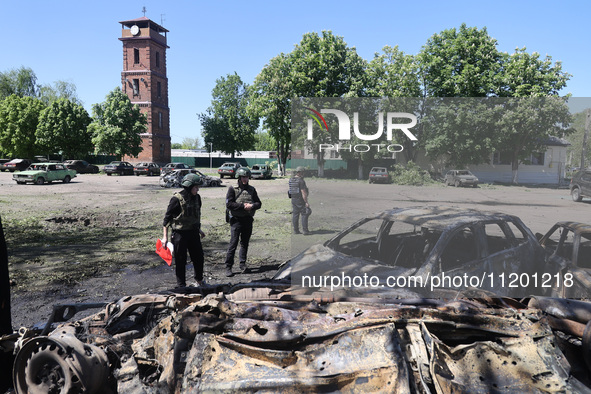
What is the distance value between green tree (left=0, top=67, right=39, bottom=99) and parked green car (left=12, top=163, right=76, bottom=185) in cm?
4032

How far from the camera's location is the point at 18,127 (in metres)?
49.2

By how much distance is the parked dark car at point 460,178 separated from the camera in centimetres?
616

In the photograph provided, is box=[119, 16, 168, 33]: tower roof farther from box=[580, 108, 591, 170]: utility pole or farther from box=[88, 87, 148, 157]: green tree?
box=[580, 108, 591, 170]: utility pole

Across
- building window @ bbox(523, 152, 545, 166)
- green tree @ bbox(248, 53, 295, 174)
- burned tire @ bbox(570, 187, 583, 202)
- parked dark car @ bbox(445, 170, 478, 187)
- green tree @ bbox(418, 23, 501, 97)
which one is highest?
green tree @ bbox(248, 53, 295, 174)

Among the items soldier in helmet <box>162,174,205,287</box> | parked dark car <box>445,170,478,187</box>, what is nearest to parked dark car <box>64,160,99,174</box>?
soldier in helmet <box>162,174,205,287</box>

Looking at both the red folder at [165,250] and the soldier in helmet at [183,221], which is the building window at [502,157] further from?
the red folder at [165,250]

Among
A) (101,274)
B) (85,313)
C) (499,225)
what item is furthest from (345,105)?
(101,274)

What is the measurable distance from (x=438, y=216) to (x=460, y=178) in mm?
1401

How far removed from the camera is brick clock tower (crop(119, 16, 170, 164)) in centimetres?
5575

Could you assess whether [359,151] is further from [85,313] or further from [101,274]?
[101,274]

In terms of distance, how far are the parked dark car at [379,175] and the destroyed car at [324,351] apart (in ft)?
9.47

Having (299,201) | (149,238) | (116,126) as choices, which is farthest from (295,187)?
(116,126)

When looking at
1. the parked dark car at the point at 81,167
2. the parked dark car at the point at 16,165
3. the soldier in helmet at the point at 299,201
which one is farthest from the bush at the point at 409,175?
the parked dark car at the point at 16,165

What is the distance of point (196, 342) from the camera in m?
2.85
